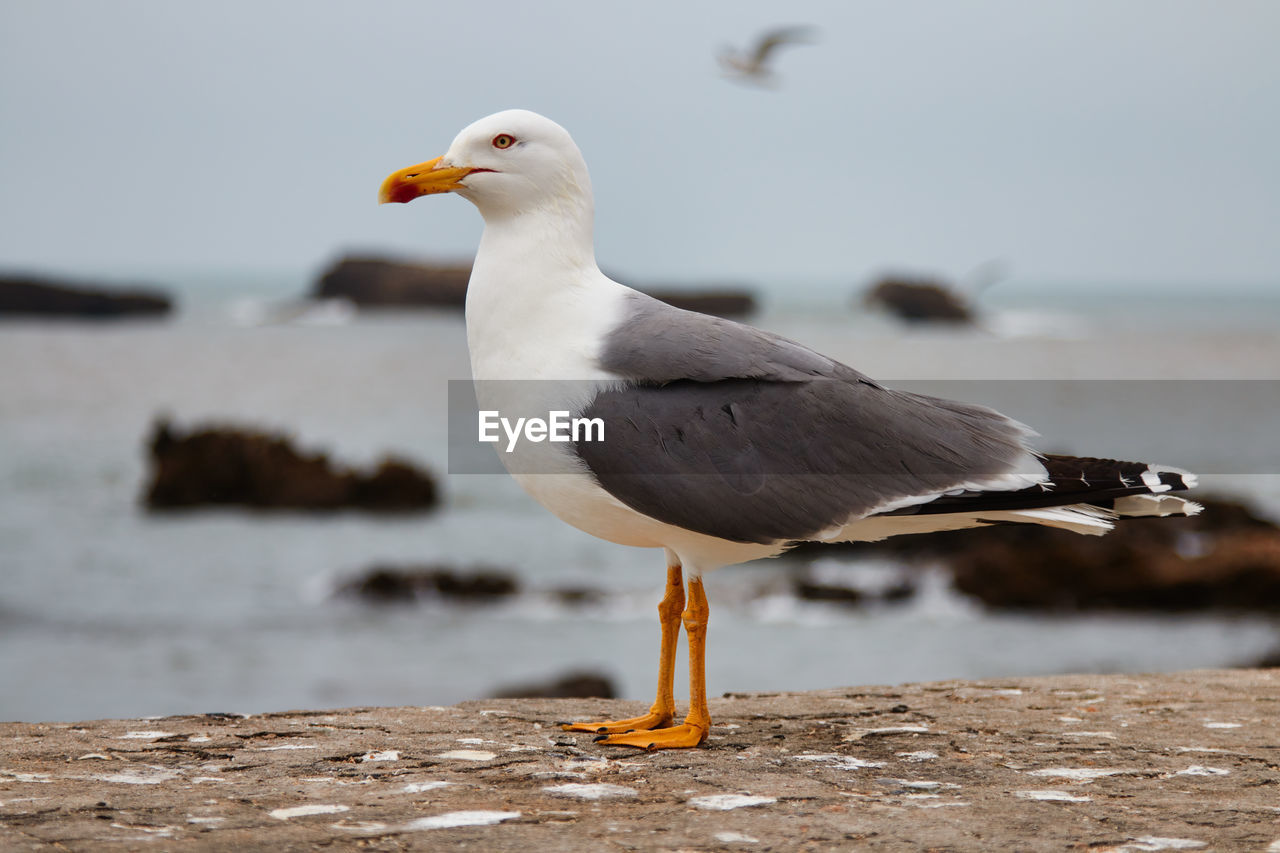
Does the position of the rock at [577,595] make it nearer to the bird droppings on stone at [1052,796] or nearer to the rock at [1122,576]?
the rock at [1122,576]

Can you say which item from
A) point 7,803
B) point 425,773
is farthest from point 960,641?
point 7,803

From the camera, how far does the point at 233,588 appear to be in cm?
1552

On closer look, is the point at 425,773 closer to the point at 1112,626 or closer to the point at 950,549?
the point at 1112,626

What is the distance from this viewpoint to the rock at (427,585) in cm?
1434

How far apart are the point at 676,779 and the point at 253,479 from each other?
16.2 m

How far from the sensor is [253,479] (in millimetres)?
18781

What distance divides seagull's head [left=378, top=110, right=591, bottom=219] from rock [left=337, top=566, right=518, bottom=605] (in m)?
10.5

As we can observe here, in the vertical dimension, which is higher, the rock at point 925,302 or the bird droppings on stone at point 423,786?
the rock at point 925,302

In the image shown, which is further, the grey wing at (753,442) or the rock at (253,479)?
the rock at (253,479)

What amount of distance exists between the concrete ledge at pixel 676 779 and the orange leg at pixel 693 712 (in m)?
0.06

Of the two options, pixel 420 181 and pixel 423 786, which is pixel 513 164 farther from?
pixel 423 786

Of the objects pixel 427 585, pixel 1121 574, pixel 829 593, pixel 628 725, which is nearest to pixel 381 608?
pixel 427 585

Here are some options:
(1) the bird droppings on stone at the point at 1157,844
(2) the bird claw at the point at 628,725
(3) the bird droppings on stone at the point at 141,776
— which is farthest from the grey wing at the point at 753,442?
(3) the bird droppings on stone at the point at 141,776

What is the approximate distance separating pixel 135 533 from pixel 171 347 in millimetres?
27984
